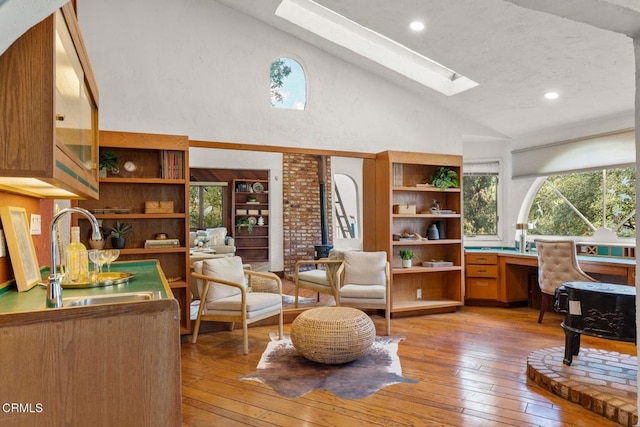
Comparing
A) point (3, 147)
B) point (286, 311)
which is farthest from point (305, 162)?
point (3, 147)

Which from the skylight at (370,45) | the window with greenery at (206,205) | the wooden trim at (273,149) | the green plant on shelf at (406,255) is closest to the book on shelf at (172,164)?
the wooden trim at (273,149)

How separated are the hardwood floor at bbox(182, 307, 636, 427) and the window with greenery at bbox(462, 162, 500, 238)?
6.72ft

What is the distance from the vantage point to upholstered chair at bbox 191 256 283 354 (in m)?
3.53

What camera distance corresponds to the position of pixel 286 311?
447cm

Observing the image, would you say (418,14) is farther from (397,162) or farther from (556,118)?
(556,118)

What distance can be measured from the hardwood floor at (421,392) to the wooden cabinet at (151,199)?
829 millimetres

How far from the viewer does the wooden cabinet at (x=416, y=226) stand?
477 cm

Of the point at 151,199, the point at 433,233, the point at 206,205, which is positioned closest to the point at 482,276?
the point at 433,233

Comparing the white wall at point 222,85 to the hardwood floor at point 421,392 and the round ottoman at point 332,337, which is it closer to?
the round ottoman at point 332,337

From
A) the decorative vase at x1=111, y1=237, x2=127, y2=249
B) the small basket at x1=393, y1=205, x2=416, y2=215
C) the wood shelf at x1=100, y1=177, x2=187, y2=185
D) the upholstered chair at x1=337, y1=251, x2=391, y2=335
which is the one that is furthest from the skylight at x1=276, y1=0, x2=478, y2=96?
the decorative vase at x1=111, y1=237, x2=127, y2=249

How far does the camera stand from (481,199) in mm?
5914

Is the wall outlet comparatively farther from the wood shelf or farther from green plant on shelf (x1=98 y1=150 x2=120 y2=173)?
green plant on shelf (x1=98 y1=150 x2=120 y2=173)

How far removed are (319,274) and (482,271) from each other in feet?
7.29

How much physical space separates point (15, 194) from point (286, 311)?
9.63 feet
